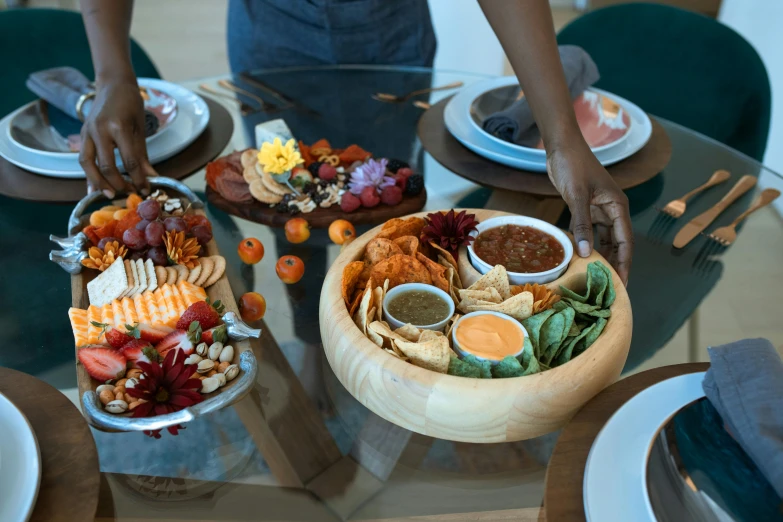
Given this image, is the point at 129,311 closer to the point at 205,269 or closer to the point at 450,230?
the point at 205,269

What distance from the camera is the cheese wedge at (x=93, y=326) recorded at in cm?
100

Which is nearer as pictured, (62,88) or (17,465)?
(17,465)

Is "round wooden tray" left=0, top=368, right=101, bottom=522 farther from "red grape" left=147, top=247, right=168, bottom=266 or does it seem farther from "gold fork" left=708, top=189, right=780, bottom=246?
"gold fork" left=708, top=189, right=780, bottom=246

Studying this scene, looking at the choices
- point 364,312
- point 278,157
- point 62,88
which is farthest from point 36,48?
point 364,312

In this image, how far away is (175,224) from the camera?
1.21 metres

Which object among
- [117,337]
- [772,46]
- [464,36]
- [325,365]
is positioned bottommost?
[464,36]

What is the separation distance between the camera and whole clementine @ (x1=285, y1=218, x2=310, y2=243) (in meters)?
1.34

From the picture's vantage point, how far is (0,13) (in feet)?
6.84

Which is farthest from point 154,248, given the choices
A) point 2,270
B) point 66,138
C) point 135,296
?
point 66,138

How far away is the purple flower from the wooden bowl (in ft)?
1.61

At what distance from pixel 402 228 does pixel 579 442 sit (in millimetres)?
532

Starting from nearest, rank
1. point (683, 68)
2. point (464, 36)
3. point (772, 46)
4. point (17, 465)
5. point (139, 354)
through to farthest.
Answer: point (17, 465)
point (139, 354)
point (683, 68)
point (772, 46)
point (464, 36)

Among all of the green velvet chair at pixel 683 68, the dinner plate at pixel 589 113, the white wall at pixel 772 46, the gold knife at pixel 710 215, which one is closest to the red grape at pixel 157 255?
the dinner plate at pixel 589 113

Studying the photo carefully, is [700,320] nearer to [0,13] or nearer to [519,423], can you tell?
[519,423]
